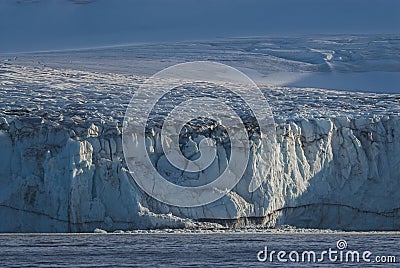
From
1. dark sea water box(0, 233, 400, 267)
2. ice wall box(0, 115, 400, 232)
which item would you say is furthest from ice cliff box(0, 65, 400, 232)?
dark sea water box(0, 233, 400, 267)

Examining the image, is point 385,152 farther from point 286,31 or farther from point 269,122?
point 286,31

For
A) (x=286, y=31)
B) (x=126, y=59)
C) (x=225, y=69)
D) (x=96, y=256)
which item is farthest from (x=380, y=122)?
(x=286, y=31)

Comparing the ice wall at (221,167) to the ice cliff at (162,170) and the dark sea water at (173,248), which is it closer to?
the ice cliff at (162,170)

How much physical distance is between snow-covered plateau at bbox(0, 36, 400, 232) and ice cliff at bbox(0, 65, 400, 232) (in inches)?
0.6

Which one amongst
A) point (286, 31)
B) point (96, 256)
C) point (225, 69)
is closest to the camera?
point (96, 256)

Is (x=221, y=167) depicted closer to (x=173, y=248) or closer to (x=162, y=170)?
(x=162, y=170)

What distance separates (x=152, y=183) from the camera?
14.3 metres

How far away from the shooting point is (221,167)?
14.8 meters

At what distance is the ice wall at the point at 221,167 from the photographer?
556 inches

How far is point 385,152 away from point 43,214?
5.46m

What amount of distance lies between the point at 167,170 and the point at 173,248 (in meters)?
1.20

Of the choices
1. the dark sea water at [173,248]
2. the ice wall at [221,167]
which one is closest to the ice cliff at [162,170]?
the ice wall at [221,167]

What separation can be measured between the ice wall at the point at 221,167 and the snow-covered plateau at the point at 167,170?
15mm

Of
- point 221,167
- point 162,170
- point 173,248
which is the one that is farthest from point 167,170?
point 173,248
